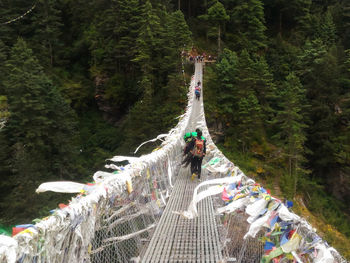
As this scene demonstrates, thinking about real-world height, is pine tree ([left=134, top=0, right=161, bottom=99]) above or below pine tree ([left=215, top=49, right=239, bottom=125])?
above

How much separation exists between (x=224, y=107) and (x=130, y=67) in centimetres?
833

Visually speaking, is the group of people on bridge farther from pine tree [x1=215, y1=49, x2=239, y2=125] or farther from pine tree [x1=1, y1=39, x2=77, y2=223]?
pine tree [x1=215, y1=49, x2=239, y2=125]

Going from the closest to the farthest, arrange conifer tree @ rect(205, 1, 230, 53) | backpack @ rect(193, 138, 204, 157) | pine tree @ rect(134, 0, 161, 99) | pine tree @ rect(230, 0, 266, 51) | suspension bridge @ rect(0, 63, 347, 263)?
1. suspension bridge @ rect(0, 63, 347, 263)
2. backpack @ rect(193, 138, 204, 157)
3. pine tree @ rect(134, 0, 161, 99)
4. pine tree @ rect(230, 0, 266, 51)
5. conifer tree @ rect(205, 1, 230, 53)

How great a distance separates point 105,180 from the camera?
6.99 feet

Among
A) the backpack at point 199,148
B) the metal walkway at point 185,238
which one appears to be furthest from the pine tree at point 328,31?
A: the metal walkway at point 185,238

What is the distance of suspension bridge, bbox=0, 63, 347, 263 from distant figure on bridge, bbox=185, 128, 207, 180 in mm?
653

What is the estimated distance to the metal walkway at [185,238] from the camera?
261 cm

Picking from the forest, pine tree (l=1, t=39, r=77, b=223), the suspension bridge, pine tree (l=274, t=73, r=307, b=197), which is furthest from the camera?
the forest

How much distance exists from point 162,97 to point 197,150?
43.8 ft

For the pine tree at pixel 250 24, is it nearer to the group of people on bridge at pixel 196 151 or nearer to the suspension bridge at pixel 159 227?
the group of people on bridge at pixel 196 151

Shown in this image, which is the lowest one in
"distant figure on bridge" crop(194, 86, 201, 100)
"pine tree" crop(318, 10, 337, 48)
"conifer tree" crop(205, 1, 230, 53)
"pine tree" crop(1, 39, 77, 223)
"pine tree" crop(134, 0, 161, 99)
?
"pine tree" crop(1, 39, 77, 223)

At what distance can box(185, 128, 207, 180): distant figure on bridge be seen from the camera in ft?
15.8

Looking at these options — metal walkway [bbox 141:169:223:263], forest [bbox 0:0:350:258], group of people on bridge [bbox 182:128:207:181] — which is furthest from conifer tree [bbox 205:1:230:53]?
metal walkway [bbox 141:169:223:263]

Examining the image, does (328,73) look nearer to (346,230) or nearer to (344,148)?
(344,148)
